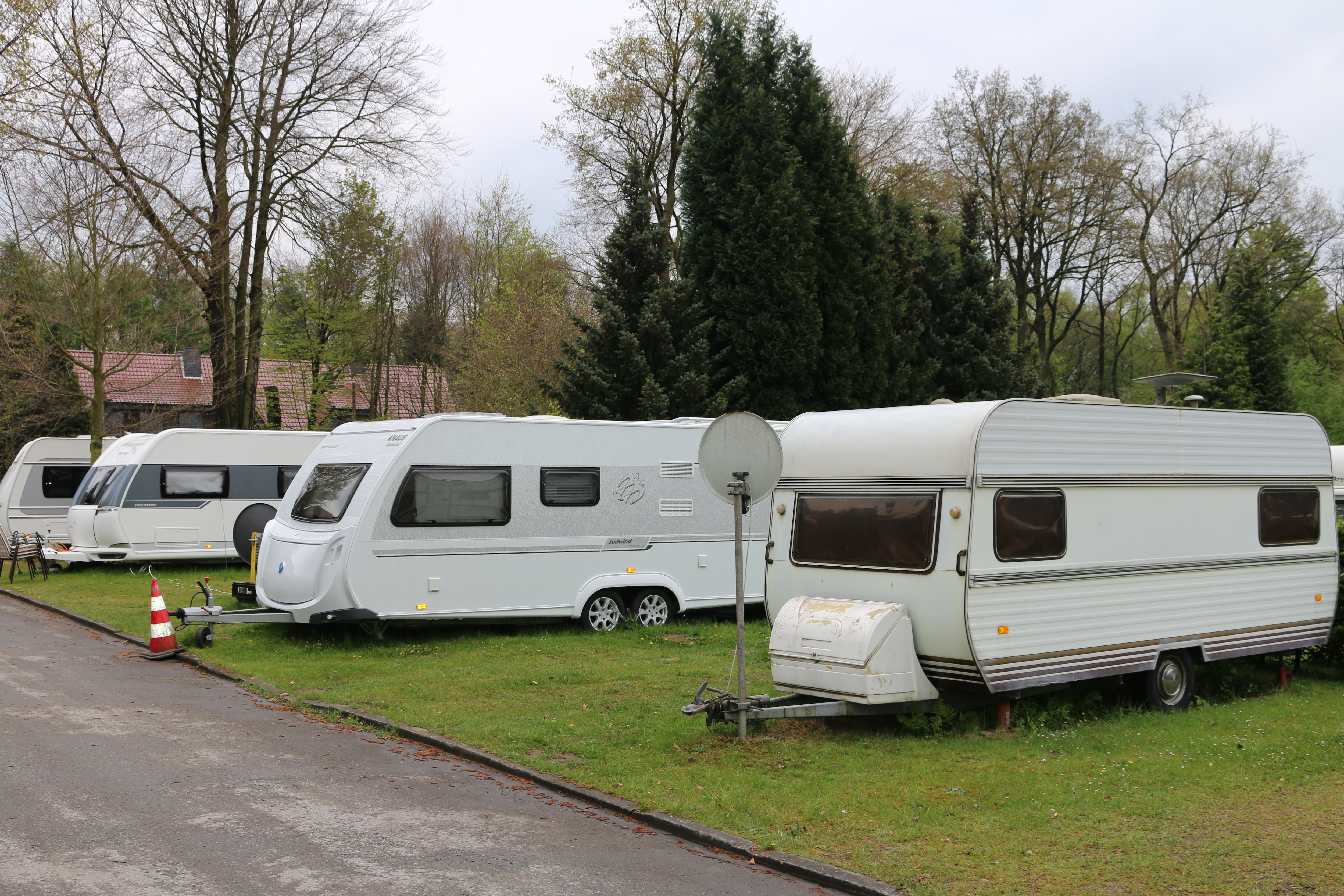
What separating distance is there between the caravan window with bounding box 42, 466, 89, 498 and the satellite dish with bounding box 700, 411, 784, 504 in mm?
20787

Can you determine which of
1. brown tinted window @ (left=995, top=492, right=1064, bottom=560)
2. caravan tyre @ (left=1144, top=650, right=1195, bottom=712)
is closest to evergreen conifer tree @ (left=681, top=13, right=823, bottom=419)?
caravan tyre @ (left=1144, top=650, right=1195, bottom=712)

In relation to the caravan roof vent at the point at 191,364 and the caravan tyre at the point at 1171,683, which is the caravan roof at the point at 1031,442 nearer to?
the caravan tyre at the point at 1171,683

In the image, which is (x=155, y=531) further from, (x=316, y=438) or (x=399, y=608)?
(x=399, y=608)

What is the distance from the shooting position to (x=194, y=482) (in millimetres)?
20562

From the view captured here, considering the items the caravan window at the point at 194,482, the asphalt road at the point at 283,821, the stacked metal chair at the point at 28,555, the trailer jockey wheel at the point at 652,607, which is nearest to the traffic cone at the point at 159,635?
the asphalt road at the point at 283,821

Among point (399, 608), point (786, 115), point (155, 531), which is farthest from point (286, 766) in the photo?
point (786, 115)

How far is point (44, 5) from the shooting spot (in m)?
20.1

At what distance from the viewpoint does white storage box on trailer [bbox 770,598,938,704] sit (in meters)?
7.86

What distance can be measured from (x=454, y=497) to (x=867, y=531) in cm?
591

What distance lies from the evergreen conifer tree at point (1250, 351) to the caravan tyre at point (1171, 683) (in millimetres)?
30018

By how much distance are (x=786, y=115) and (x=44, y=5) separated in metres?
14.9

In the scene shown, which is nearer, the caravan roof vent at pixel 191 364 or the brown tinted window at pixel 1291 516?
the brown tinted window at pixel 1291 516

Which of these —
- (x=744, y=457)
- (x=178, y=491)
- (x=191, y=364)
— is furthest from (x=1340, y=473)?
(x=191, y=364)

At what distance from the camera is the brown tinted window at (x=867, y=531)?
8.19m
